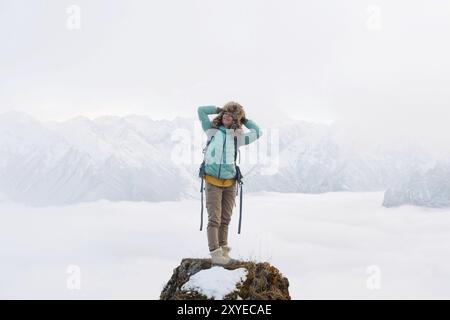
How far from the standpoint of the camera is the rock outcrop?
34.0 ft

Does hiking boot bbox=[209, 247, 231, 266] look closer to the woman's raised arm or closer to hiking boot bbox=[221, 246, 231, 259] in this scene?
hiking boot bbox=[221, 246, 231, 259]

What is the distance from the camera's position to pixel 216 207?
432 inches

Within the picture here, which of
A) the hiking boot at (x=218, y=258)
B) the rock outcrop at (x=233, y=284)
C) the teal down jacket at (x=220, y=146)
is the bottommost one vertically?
the rock outcrop at (x=233, y=284)

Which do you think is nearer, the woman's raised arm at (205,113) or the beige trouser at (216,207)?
the beige trouser at (216,207)

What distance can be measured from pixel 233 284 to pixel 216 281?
0.35m

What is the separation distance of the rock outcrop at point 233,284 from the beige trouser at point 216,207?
0.58m

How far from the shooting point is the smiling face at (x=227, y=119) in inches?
441

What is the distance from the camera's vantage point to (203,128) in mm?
11422

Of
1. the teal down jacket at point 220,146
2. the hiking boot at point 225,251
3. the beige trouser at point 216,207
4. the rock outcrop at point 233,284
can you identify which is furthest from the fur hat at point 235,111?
the rock outcrop at point 233,284

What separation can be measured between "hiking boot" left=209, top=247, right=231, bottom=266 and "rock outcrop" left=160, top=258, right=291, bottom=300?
11 cm

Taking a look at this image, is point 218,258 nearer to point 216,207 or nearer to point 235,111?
point 216,207

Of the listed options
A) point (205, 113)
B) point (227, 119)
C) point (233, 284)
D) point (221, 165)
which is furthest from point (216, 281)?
point (205, 113)

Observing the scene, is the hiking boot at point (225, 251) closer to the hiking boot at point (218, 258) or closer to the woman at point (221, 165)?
the woman at point (221, 165)
